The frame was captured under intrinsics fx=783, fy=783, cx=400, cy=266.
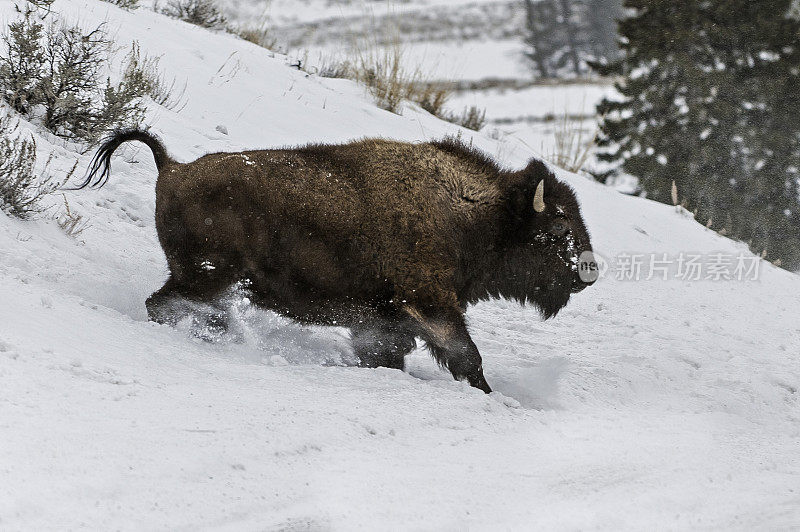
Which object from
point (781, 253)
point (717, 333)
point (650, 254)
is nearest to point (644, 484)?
point (717, 333)

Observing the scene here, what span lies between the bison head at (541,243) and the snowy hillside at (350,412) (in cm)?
48

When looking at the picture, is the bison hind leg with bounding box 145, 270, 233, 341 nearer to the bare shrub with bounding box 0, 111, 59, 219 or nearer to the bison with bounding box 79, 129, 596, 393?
the bison with bounding box 79, 129, 596, 393

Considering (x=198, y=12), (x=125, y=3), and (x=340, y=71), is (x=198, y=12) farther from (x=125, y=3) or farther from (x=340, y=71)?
(x=340, y=71)

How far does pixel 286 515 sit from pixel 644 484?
1420mm

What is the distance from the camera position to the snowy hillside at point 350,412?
2447mm

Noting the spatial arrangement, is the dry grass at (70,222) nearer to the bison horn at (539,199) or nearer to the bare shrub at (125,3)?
the bison horn at (539,199)

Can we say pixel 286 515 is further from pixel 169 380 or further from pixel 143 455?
pixel 169 380

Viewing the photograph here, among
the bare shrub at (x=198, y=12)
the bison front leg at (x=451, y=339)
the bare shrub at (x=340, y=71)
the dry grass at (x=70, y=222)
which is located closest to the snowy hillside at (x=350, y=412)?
the dry grass at (x=70, y=222)

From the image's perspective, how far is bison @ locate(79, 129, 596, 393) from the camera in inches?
155

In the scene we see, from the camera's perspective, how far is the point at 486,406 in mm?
3641

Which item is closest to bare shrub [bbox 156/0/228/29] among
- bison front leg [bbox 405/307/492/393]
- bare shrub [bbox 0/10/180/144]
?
bare shrub [bbox 0/10/180/144]

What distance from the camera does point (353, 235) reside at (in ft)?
13.3

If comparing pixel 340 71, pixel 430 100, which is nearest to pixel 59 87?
pixel 340 71

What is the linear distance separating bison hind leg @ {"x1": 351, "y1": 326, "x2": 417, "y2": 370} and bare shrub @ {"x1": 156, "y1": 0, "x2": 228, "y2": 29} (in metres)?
7.23
